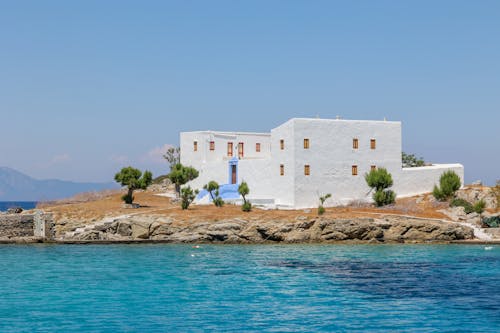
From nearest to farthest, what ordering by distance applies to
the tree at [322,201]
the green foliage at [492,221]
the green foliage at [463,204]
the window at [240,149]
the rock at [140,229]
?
the rock at [140,229]
the tree at [322,201]
the green foliage at [492,221]
the green foliage at [463,204]
the window at [240,149]

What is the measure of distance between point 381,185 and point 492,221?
32.5ft

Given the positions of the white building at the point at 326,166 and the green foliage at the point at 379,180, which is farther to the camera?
the green foliage at the point at 379,180

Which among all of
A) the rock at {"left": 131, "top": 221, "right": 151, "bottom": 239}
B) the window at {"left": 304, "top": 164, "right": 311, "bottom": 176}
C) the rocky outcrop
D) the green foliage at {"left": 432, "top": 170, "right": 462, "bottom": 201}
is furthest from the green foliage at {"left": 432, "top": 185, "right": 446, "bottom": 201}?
the rock at {"left": 131, "top": 221, "right": 151, "bottom": 239}

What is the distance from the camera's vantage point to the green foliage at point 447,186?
62625 mm

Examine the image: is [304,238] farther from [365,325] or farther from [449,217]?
[365,325]

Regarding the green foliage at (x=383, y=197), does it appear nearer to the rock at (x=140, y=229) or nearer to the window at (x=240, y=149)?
the window at (x=240, y=149)

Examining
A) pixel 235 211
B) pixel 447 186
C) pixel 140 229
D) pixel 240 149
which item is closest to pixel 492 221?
pixel 447 186

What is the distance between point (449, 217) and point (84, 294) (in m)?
35.1

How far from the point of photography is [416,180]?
65.6 meters

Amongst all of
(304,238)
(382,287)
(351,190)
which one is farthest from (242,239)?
(382,287)

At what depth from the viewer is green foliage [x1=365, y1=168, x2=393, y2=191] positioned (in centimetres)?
6212

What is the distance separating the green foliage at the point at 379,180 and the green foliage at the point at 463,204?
215 inches

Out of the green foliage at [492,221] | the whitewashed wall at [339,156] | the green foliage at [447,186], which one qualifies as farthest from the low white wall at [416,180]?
the green foliage at [492,221]

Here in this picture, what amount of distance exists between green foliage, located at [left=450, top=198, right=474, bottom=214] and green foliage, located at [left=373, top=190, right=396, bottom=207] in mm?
4898
